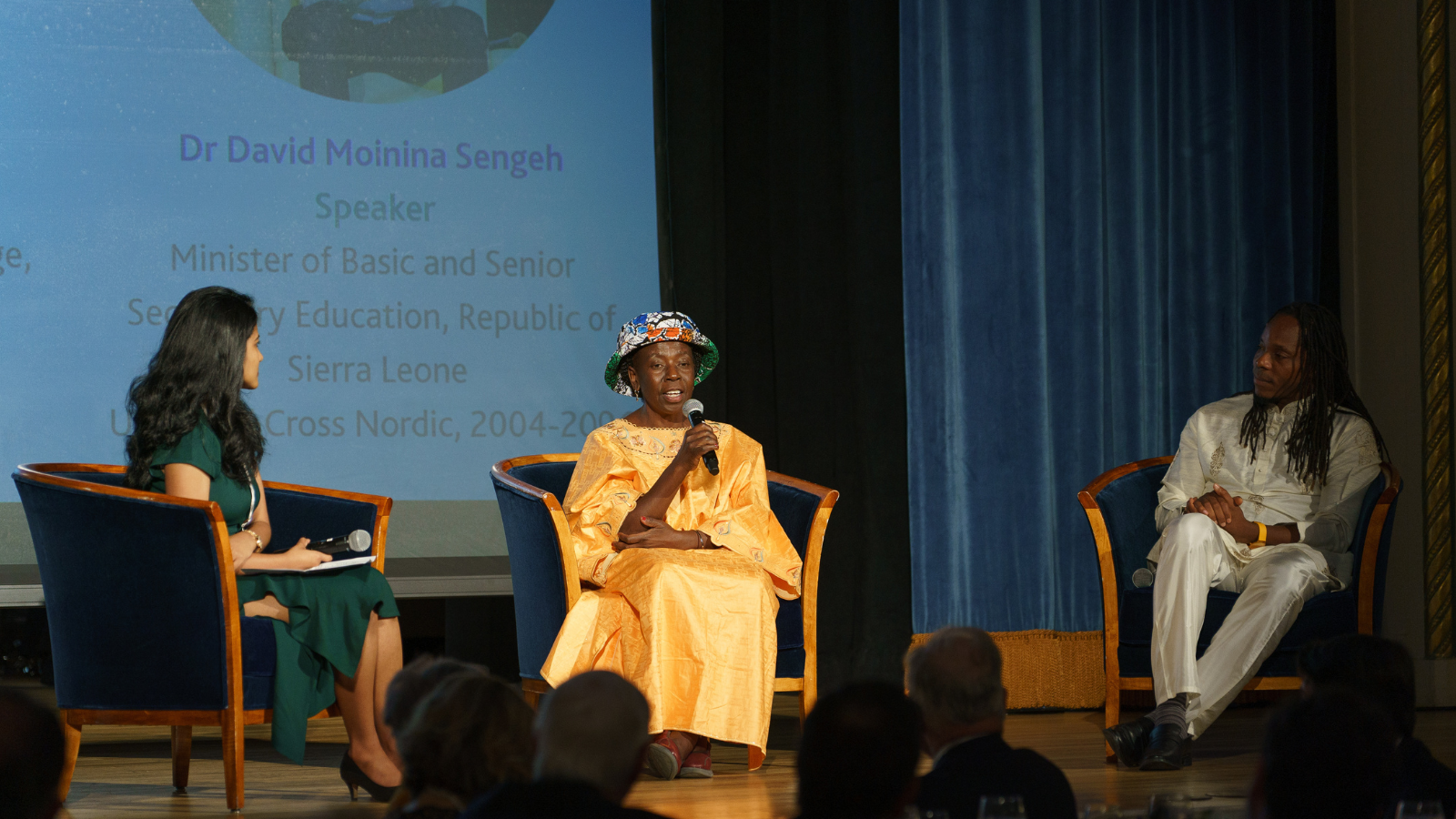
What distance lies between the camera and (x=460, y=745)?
1.36 metres

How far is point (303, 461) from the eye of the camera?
3.98 m

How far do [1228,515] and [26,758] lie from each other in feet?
9.25

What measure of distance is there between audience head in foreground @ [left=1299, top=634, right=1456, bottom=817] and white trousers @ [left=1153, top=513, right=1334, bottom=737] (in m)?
1.26

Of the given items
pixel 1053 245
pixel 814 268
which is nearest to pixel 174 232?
pixel 814 268

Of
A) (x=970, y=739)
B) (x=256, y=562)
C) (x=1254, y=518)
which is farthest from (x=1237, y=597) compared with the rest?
(x=256, y=562)

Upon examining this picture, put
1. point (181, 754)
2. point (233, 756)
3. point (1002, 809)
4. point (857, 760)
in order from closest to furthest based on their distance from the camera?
point (857, 760) < point (1002, 809) < point (233, 756) < point (181, 754)

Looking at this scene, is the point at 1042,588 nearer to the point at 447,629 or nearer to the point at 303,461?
the point at 447,629

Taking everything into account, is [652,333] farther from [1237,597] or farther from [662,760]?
[1237,597]

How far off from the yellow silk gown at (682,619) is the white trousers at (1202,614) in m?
0.86

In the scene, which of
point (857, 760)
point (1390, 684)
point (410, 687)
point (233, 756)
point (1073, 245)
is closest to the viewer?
point (857, 760)

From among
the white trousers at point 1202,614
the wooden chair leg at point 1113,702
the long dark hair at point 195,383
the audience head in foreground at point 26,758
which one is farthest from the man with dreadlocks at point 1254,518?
the audience head in foreground at point 26,758

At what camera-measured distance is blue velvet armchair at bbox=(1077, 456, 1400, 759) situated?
3170mm

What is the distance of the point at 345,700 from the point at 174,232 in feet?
5.91

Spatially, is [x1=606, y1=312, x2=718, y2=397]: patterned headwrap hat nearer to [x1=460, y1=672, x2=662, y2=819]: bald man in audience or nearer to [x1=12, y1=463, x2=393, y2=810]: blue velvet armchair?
[x1=12, y1=463, x2=393, y2=810]: blue velvet armchair
